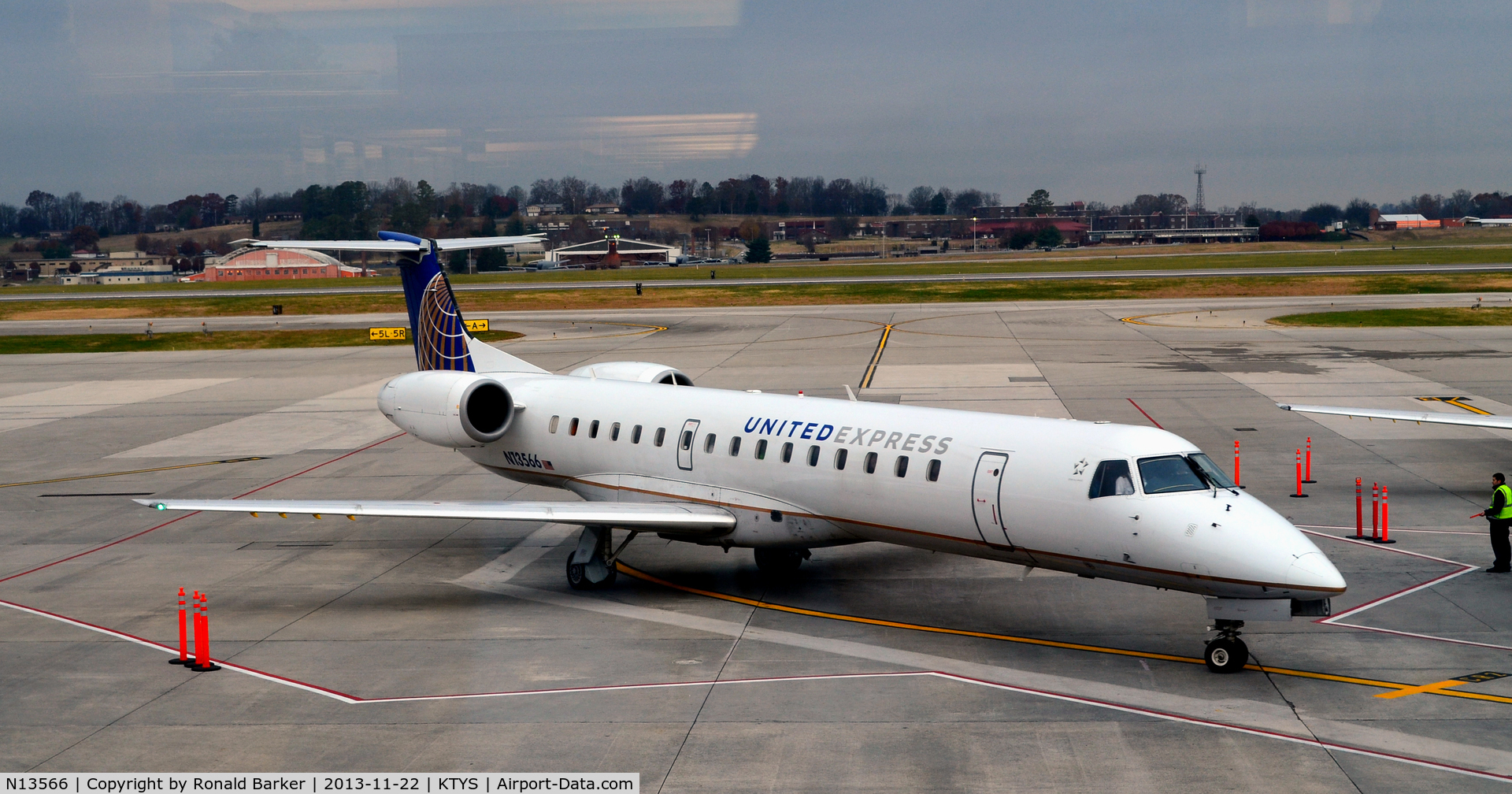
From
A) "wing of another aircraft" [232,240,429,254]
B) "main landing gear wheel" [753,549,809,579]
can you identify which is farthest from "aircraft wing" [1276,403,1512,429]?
"wing of another aircraft" [232,240,429,254]

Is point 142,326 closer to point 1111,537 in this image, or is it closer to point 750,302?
point 750,302

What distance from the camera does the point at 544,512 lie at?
17438 millimetres

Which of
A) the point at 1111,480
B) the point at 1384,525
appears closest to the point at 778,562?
the point at 1111,480

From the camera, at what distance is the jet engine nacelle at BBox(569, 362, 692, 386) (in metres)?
22.7

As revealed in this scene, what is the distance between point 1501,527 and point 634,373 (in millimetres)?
14704

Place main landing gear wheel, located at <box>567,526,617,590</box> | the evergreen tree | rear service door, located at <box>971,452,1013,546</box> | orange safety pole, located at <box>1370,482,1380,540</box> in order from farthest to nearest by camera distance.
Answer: the evergreen tree < orange safety pole, located at <box>1370,482,1380,540</box> < main landing gear wheel, located at <box>567,526,617,590</box> < rear service door, located at <box>971,452,1013,546</box>

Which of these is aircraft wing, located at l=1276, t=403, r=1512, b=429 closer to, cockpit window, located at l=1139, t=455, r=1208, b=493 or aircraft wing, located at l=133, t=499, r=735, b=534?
cockpit window, located at l=1139, t=455, r=1208, b=493

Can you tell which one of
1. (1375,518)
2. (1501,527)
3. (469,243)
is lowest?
(1375,518)

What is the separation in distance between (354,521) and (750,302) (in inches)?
2319

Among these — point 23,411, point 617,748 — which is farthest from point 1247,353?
point 23,411

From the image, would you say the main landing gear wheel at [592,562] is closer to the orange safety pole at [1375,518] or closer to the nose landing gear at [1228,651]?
the nose landing gear at [1228,651]

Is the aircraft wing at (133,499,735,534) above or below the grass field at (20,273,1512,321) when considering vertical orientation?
below

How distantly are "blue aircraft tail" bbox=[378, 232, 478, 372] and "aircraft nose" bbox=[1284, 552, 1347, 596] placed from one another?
1638 cm

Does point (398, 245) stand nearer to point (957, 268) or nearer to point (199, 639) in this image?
point (199, 639)
